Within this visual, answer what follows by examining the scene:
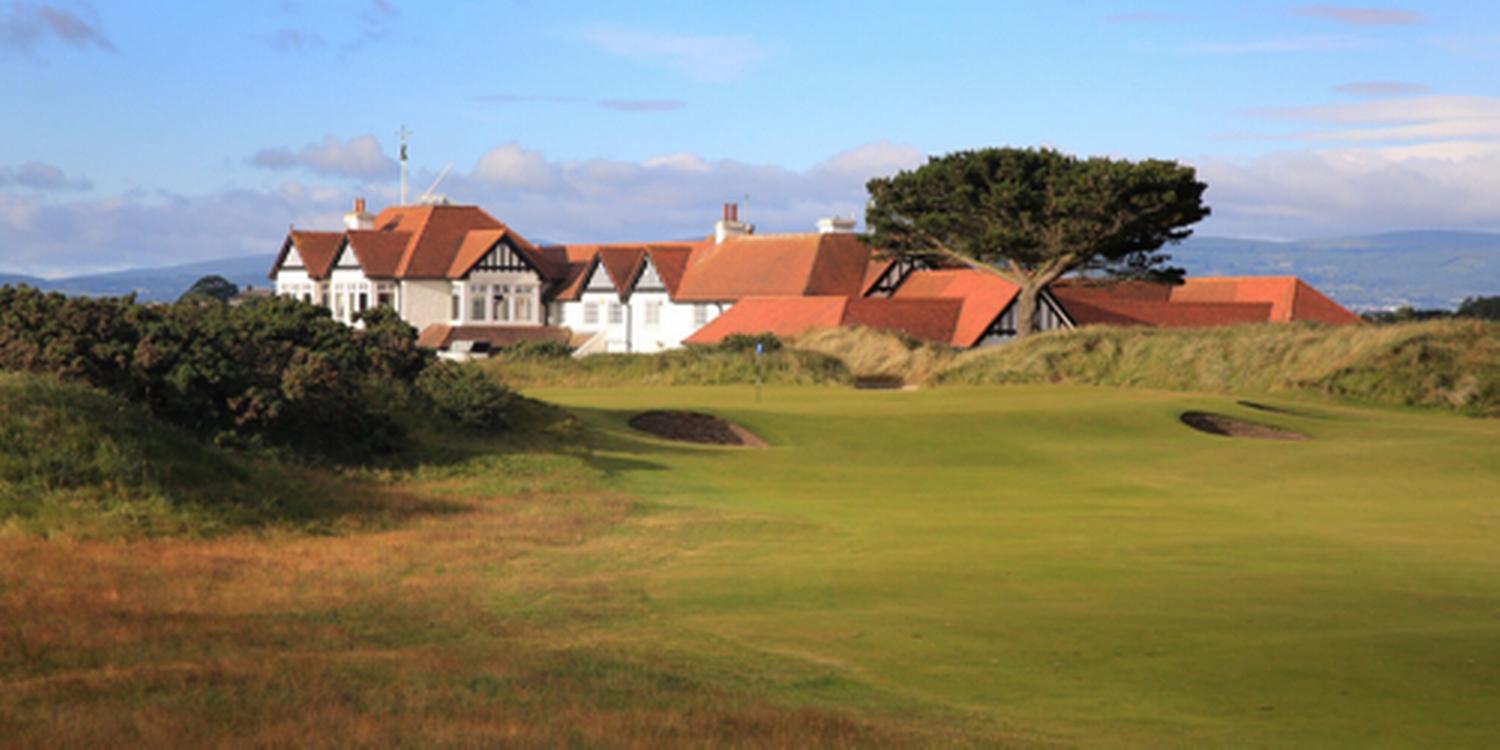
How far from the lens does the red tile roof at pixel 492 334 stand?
82875mm

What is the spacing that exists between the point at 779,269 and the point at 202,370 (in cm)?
5228

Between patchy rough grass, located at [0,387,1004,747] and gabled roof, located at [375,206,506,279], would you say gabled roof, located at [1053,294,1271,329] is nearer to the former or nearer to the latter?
gabled roof, located at [375,206,506,279]

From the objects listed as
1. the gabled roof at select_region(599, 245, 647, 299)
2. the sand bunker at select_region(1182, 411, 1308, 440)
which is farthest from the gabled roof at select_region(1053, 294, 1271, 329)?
the sand bunker at select_region(1182, 411, 1308, 440)

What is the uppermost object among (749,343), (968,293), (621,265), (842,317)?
(621,265)

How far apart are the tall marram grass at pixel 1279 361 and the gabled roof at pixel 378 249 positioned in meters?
39.9

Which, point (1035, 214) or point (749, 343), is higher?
point (1035, 214)

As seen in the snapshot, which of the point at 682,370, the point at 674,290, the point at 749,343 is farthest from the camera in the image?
the point at 674,290

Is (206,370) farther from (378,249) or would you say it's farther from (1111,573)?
(378,249)

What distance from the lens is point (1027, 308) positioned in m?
63.6

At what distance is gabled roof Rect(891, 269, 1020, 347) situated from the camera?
6475 cm

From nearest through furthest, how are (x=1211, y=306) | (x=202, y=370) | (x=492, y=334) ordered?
(x=202, y=370) < (x=1211, y=306) < (x=492, y=334)

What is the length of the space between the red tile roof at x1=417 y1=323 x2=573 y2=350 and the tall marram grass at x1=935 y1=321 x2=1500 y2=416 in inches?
1367

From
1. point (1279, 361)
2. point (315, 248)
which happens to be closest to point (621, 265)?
point (315, 248)

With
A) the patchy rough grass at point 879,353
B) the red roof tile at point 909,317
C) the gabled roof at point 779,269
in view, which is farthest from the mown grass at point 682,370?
the gabled roof at point 779,269
